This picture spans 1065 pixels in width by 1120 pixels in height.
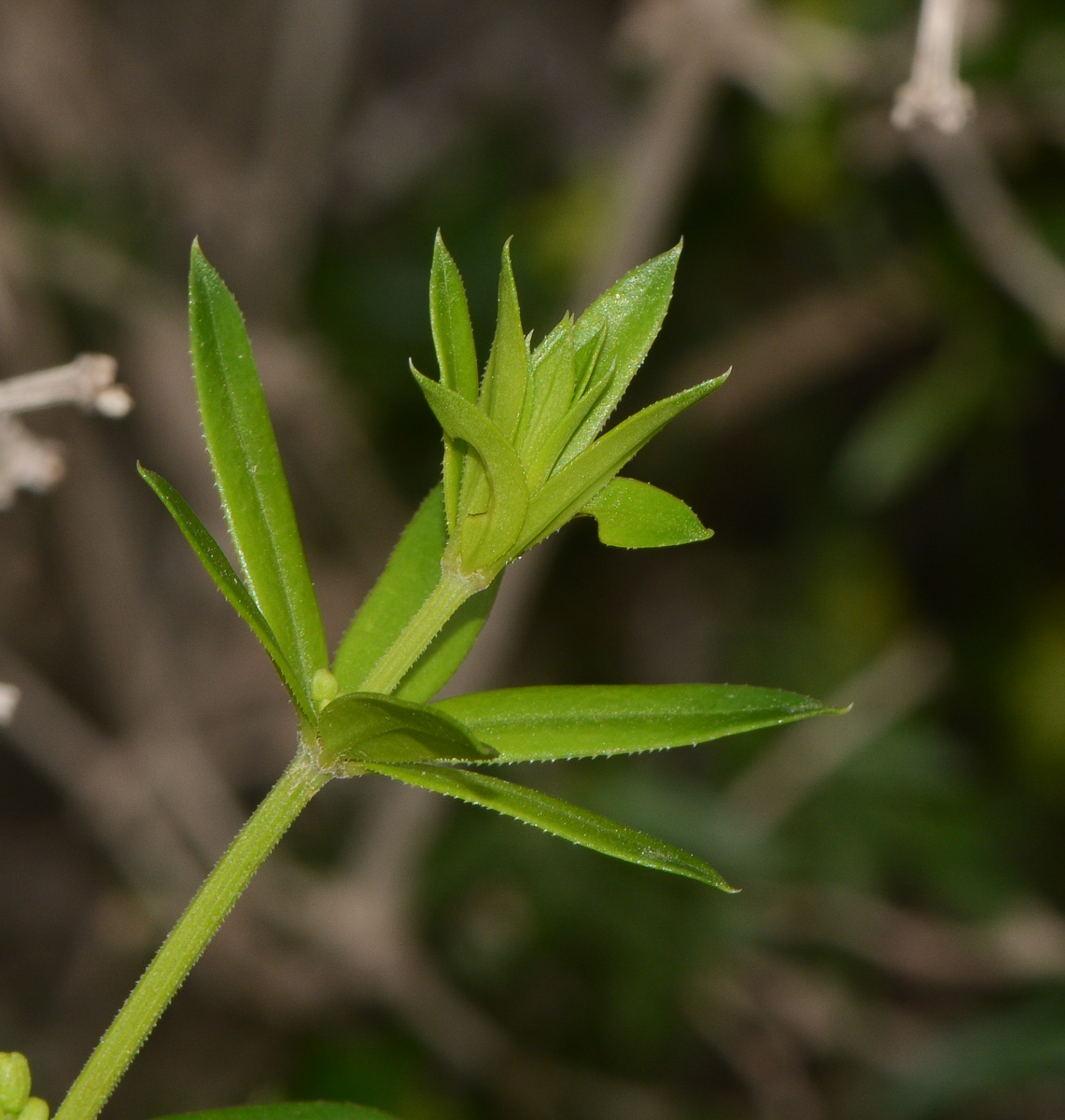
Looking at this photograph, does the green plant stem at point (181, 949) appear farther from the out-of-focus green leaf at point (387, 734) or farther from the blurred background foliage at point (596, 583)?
the blurred background foliage at point (596, 583)

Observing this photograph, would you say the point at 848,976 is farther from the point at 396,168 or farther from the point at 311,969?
the point at 396,168

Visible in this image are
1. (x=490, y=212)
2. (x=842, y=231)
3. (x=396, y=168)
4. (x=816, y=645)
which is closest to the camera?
(x=842, y=231)

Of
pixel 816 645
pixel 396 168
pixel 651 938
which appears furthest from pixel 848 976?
pixel 396 168

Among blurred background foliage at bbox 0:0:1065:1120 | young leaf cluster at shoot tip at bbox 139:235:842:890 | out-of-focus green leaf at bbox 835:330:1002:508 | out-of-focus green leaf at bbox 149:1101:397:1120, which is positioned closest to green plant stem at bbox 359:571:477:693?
young leaf cluster at shoot tip at bbox 139:235:842:890

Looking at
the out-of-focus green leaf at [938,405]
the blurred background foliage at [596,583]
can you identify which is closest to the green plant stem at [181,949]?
the blurred background foliage at [596,583]

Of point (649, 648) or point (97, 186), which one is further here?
point (649, 648)

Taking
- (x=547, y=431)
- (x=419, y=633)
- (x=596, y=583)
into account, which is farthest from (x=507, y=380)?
(x=596, y=583)

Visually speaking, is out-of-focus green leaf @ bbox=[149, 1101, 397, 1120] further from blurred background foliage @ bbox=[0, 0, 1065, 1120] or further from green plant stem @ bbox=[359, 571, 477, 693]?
blurred background foliage @ bbox=[0, 0, 1065, 1120]

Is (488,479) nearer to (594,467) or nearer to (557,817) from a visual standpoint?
(594,467)
